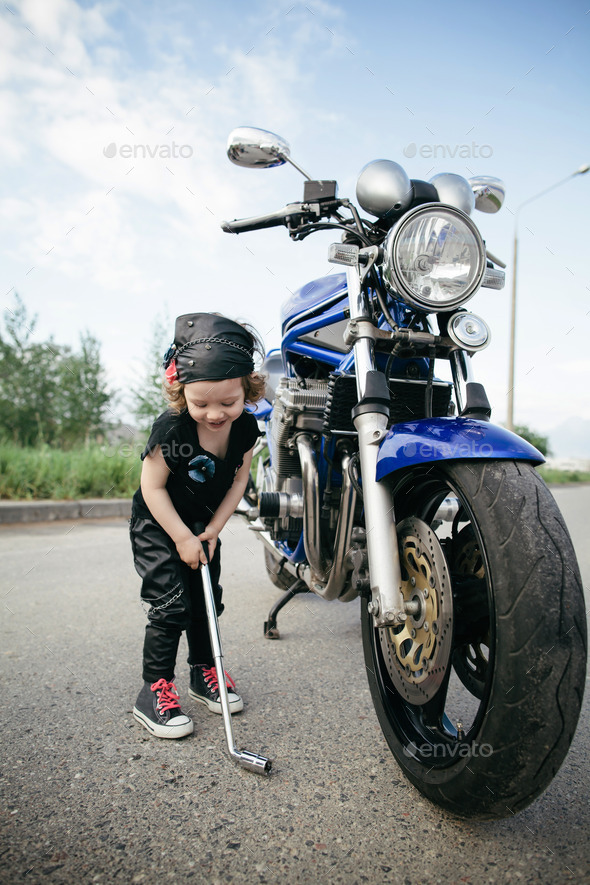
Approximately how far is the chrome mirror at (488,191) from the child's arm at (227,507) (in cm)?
125

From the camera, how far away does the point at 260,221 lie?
205cm

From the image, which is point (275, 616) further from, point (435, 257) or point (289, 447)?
point (435, 257)

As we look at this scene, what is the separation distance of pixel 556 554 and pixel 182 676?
1.62m

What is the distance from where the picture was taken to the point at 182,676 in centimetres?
227

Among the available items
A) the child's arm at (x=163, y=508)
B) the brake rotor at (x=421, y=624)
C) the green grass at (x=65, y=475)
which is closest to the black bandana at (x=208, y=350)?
the child's arm at (x=163, y=508)

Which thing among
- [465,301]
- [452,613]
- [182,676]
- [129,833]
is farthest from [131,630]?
[465,301]

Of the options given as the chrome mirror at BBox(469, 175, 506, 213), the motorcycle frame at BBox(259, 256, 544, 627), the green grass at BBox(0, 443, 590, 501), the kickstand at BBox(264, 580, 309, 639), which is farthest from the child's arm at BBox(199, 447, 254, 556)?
the green grass at BBox(0, 443, 590, 501)

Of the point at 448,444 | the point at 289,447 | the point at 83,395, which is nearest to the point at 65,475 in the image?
the point at 289,447

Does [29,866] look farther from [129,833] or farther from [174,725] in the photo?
[174,725]

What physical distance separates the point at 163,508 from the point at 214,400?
39cm

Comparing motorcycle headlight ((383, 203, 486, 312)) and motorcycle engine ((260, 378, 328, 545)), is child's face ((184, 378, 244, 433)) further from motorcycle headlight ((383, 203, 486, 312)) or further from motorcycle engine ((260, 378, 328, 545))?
motorcycle headlight ((383, 203, 486, 312))

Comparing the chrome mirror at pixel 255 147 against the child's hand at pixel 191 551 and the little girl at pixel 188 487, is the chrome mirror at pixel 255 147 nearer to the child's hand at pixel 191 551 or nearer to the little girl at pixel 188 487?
the little girl at pixel 188 487

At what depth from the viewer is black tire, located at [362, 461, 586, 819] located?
3.62 ft

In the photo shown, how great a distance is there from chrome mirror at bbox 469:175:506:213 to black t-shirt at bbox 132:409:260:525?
45.8 inches
